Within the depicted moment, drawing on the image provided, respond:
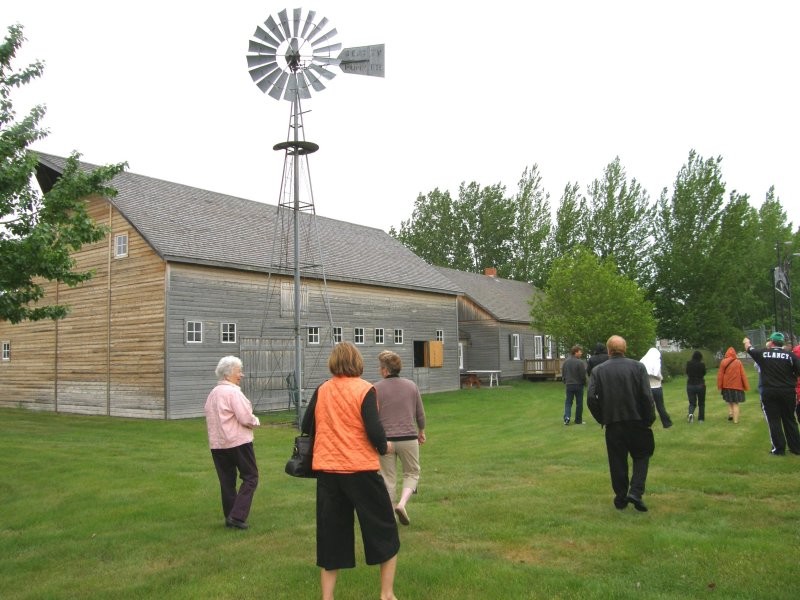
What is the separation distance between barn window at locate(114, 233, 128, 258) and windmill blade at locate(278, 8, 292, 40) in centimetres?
832

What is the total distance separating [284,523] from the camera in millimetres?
7289

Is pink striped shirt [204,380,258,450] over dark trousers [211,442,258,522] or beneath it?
over

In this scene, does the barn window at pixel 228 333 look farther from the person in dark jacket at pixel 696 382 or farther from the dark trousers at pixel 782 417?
the dark trousers at pixel 782 417

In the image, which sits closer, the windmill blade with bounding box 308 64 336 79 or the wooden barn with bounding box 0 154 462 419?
the windmill blade with bounding box 308 64 336 79

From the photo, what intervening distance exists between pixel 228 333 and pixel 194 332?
1.34 meters

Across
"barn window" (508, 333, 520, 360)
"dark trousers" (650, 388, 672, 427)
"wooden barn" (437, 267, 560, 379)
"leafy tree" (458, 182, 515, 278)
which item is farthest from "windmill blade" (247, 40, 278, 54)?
"leafy tree" (458, 182, 515, 278)

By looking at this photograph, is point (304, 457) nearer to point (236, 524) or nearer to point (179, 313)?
point (236, 524)

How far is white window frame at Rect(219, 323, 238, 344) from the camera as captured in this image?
22094 millimetres

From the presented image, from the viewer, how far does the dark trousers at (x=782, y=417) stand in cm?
1041

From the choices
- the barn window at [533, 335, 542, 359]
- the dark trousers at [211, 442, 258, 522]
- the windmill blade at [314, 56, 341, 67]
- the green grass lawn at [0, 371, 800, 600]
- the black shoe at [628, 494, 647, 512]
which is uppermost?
the windmill blade at [314, 56, 341, 67]

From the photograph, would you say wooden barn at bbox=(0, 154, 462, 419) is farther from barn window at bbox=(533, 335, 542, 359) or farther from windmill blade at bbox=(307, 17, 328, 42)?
barn window at bbox=(533, 335, 542, 359)

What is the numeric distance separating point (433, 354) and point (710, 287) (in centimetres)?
2521

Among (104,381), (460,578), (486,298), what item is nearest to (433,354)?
(486,298)

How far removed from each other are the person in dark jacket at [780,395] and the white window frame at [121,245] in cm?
1818
